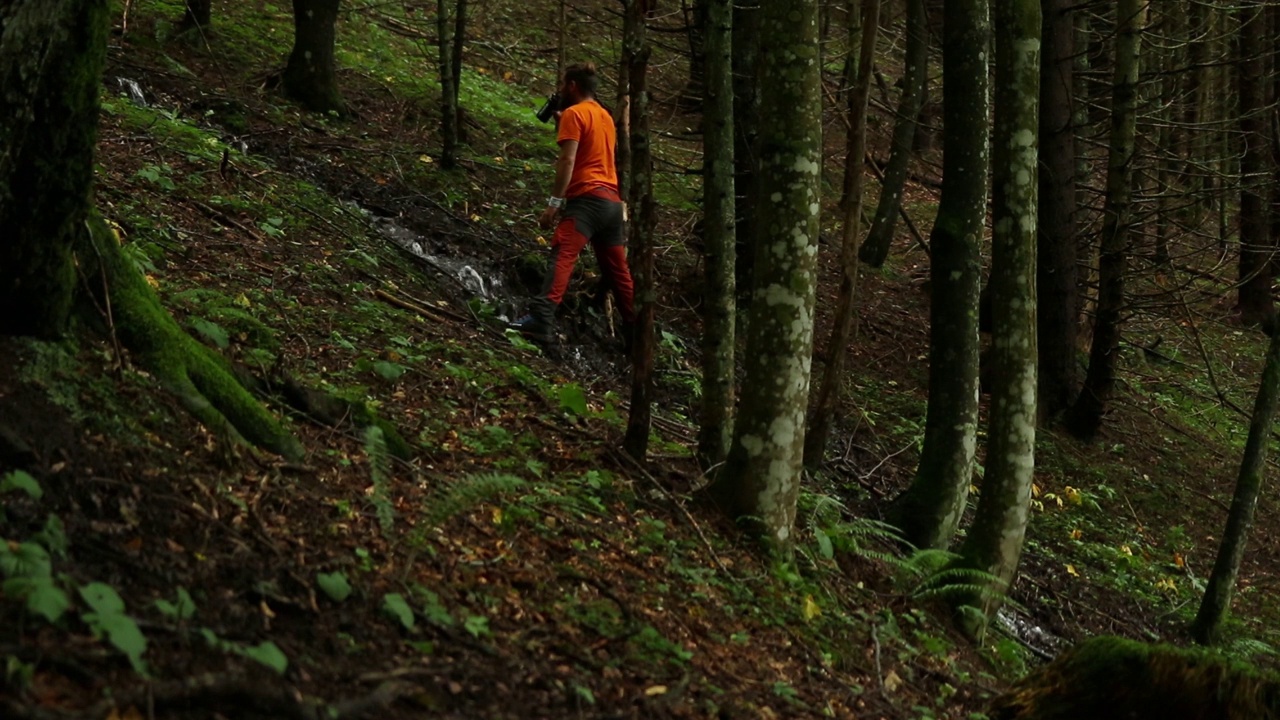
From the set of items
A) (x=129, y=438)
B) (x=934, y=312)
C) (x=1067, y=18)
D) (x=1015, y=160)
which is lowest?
(x=129, y=438)

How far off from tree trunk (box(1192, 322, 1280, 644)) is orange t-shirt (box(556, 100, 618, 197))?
5.43 metres

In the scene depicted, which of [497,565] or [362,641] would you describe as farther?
[497,565]

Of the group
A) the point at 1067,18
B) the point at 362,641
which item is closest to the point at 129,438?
the point at 362,641

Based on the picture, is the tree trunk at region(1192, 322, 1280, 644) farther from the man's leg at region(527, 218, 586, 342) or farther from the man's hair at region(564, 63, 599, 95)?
the man's hair at region(564, 63, 599, 95)

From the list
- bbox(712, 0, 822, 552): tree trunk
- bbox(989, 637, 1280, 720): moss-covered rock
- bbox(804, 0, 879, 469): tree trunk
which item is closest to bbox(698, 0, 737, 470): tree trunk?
bbox(712, 0, 822, 552): tree trunk

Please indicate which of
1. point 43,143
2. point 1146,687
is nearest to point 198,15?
point 43,143

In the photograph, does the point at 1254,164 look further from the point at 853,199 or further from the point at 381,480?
the point at 381,480

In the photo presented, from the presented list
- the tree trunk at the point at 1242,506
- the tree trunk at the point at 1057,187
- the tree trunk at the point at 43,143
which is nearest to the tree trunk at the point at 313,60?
the tree trunk at the point at 1057,187

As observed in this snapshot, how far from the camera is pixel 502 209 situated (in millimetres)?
12805

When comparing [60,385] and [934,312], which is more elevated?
[934,312]

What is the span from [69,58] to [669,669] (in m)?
3.43

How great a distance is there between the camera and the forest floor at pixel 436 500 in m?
3.72

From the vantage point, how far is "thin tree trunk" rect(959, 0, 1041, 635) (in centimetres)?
747

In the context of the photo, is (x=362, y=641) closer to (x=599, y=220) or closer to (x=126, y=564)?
(x=126, y=564)
